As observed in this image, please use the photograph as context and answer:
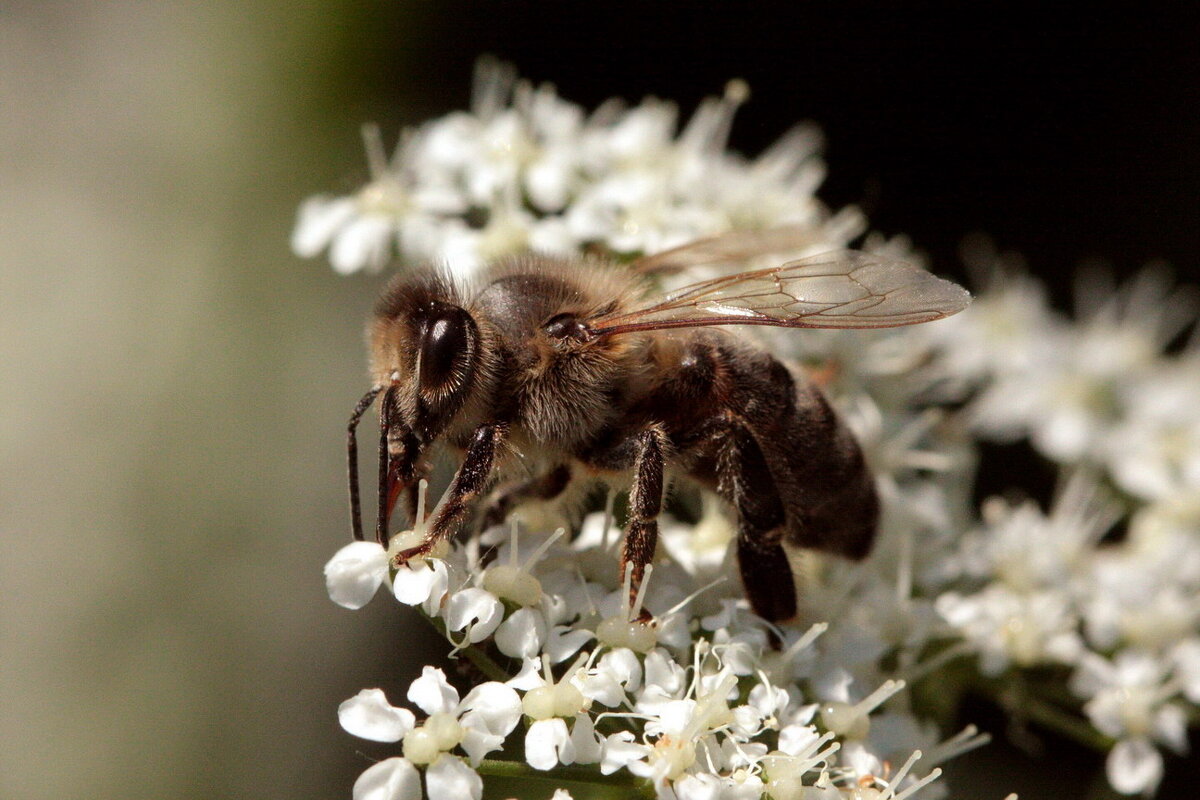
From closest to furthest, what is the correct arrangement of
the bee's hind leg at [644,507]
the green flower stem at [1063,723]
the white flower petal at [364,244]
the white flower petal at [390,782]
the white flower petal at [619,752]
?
the white flower petal at [390,782]
the white flower petal at [619,752]
the bee's hind leg at [644,507]
the green flower stem at [1063,723]
the white flower petal at [364,244]

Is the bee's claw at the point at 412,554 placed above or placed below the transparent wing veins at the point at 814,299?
below

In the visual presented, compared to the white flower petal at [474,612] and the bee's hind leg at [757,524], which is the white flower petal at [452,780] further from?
the bee's hind leg at [757,524]

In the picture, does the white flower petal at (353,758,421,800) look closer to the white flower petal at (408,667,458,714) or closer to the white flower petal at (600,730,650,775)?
the white flower petal at (408,667,458,714)

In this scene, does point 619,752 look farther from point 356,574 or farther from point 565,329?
point 565,329

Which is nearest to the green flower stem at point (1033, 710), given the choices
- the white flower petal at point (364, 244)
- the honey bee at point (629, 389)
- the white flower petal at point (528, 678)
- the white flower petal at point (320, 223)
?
the honey bee at point (629, 389)

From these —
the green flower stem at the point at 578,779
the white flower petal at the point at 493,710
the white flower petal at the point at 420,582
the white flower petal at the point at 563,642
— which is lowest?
the green flower stem at the point at 578,779

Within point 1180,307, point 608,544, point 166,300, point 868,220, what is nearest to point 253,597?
point 166,300

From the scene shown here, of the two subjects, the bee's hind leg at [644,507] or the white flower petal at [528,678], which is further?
the bee's hind leg at [644,507]

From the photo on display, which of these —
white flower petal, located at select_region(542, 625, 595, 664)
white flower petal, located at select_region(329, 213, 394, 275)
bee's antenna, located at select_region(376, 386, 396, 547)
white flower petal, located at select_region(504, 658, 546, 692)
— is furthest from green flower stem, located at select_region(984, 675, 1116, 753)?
white flower petal, located at select_region(329, 213, 394, 275)

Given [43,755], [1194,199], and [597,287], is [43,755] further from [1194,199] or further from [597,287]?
[1194,199]
